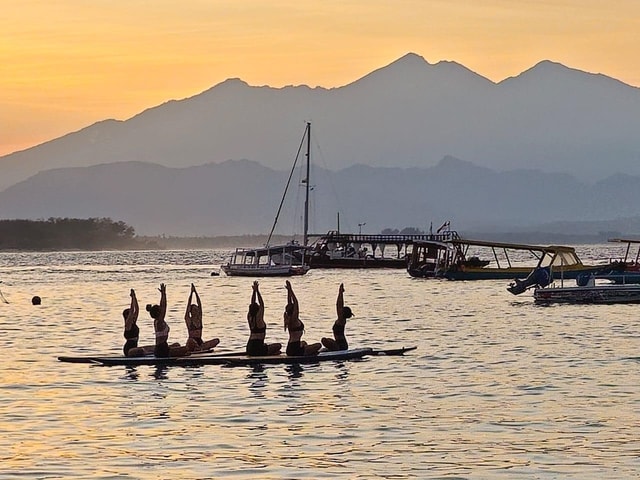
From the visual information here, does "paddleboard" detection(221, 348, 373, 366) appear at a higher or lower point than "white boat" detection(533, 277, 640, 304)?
lower

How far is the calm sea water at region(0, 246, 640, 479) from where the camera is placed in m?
28.3

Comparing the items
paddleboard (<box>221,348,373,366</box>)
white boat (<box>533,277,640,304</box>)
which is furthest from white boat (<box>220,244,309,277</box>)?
paddleboard (<box>221,348,373,366</box>)

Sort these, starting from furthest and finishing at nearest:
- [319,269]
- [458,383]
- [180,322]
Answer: [319,269] < [180,322] < [458,383]

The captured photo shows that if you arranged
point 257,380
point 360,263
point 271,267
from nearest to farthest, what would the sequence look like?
1. point 257,380
2. point 271,267
3. point 360,263

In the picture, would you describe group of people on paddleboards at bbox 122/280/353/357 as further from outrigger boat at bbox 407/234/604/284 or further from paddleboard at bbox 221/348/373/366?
outrigger boat at bbox 407/234/604/284

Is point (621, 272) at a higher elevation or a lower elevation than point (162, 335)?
higher

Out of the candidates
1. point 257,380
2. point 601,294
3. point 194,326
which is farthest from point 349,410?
point 601,294

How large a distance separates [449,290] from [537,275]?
994 inches

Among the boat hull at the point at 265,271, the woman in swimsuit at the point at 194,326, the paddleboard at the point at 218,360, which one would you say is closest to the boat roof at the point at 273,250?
the boat hull at the point at 265,271

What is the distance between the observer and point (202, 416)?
34688mm

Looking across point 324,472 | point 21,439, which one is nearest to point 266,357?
point 21,439

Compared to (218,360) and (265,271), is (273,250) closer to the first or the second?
(265,271)

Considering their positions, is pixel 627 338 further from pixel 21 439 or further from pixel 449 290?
pixel 449 290

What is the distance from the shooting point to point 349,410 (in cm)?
3541
